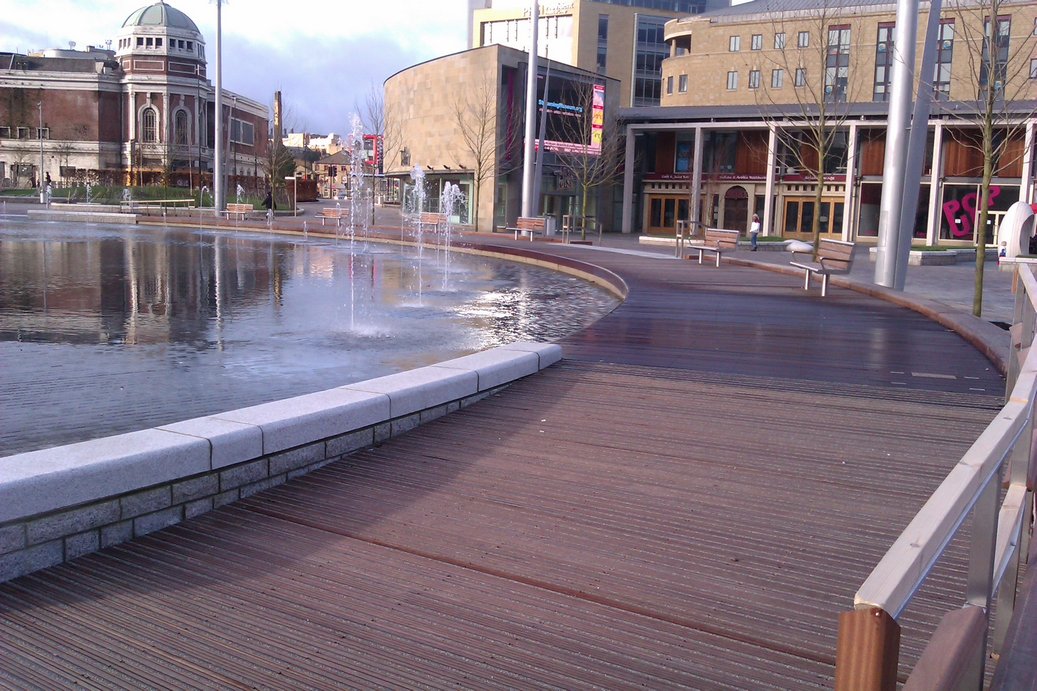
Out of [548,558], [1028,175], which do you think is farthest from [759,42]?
[548,558]

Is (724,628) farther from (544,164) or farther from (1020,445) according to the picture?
(544,164)

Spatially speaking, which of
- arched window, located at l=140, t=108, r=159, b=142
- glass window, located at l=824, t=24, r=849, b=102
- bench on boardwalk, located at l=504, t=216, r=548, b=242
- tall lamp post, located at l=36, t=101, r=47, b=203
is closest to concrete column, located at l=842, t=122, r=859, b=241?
glass window, located at l=824, t=24, r=849, b=102

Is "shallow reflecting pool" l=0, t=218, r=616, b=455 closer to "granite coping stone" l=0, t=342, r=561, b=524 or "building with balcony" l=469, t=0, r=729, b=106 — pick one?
"granite coping stone" l=0, t=342, r=561, b=524

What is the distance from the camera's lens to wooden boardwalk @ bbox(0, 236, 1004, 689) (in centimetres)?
346

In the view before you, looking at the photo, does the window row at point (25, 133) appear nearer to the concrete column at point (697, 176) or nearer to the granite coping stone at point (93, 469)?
the concrete column at point (697, 176)

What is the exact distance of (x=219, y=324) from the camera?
41.8 ft

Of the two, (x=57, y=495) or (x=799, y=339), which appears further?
(x=799, y=339)

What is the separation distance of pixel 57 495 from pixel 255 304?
11165 millimetres

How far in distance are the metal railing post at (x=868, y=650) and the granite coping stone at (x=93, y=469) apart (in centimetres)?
358

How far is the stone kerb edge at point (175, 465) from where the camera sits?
4160mm

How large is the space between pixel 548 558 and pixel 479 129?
42.6m

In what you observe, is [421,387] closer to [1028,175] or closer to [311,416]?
[311,416]

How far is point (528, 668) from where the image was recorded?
11.1 ft

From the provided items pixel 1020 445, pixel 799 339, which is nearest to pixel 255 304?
pixel 799 339
